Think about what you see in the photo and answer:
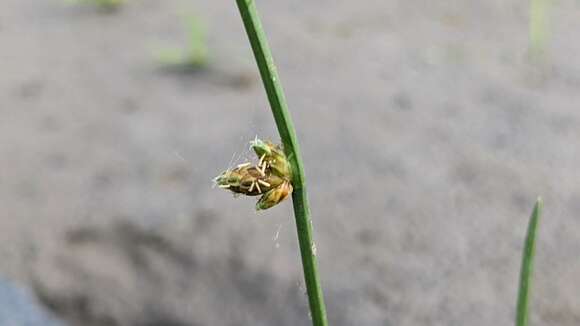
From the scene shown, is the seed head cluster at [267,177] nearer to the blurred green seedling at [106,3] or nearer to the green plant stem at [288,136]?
the green plant stem at [288,136]

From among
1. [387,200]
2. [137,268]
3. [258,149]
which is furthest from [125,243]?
[258,149]

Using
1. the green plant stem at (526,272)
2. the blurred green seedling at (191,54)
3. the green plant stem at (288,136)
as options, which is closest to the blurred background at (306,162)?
the blurred green seedling at (191,54)

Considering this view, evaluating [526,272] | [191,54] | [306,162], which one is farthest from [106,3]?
[526,272]

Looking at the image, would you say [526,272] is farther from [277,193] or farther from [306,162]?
[306,162]

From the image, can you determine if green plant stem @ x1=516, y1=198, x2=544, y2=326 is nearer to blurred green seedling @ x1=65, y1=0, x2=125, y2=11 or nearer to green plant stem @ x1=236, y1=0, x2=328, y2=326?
green plant stem @ x1=236, y1=0, x2=328, y2=326

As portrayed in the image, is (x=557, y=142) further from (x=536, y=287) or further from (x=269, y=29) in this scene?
(x=269, y=29)

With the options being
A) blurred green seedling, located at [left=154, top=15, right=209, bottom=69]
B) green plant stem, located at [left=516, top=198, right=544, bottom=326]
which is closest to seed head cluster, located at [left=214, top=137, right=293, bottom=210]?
green plant stem, located at [left=516, top=198, right=544, bottom=326]

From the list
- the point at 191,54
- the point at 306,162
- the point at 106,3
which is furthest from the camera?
the point at 106,3
